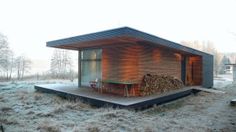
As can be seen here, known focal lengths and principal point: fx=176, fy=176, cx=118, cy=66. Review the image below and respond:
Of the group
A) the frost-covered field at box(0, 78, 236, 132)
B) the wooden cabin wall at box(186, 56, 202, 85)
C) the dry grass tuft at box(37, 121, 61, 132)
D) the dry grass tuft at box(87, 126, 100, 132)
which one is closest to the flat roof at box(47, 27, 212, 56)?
the frost-covered field at box(0, 78, 236, 132)

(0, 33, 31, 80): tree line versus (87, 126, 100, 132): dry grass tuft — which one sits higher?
(0, 33, 31, 80): tree line

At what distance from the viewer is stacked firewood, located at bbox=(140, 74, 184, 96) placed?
679 centimetres

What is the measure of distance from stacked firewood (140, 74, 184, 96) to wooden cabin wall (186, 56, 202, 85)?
244 centimetres

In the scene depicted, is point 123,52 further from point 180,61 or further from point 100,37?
point 180,61

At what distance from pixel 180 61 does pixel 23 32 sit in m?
26.8

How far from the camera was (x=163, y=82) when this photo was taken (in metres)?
7.77

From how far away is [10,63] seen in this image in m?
18.3

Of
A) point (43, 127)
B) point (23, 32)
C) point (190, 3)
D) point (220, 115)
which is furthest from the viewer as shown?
point (23, 32)

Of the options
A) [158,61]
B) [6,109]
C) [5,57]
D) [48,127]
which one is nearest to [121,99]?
[48,127]

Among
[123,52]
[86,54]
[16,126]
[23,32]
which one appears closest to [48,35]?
[23,32]

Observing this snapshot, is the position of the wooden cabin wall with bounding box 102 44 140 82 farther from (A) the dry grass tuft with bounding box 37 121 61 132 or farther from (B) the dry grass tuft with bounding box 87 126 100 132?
(A) the dry grass tuft with bounding box 37 121 61 132

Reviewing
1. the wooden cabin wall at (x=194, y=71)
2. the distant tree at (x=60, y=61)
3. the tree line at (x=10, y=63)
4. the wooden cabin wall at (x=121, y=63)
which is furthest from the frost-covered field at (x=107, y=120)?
the distant tree at (x=60, y=61)

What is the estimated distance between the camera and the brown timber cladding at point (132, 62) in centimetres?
654

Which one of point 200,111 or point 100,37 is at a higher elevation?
point 100,37
